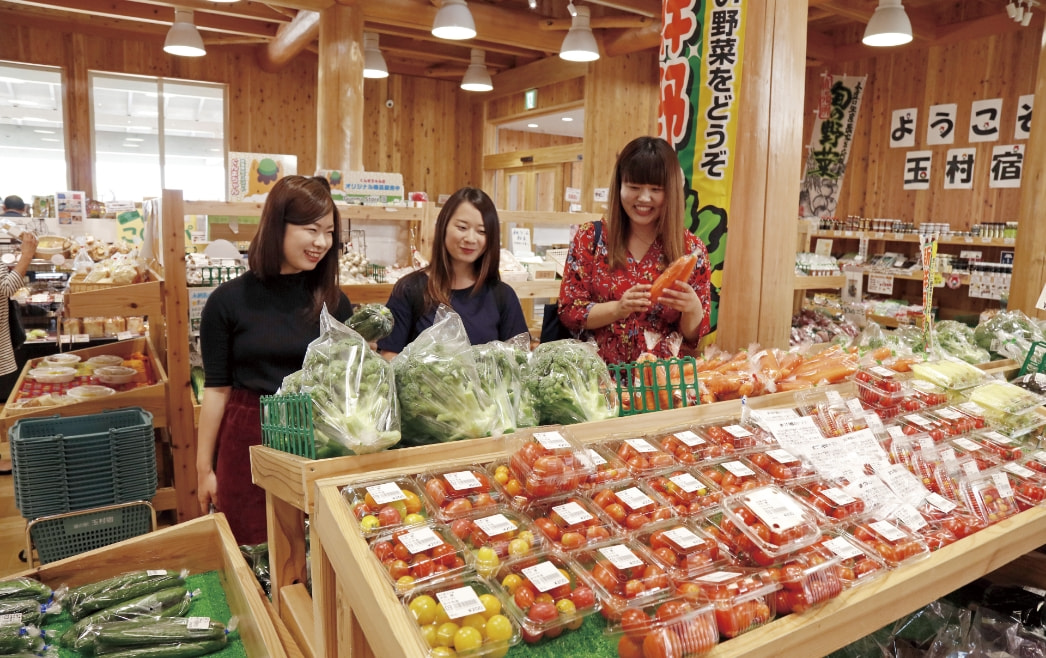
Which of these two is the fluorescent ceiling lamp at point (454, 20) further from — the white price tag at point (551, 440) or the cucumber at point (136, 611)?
the white price tag at point (551, 440)

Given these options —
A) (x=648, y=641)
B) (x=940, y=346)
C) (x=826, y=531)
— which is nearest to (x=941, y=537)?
(x=826, y=531)

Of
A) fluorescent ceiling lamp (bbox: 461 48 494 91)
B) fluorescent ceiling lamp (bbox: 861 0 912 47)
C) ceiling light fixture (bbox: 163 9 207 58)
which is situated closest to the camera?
fluorescent ceiling lamp (bbox: 861 0 912 47)

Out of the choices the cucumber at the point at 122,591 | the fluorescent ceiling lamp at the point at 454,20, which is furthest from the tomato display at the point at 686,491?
the fluorescent ceiling lamp at the point at 454,20

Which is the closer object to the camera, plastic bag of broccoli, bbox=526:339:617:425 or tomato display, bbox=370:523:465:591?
tomato display, bbox=370:523:465:591

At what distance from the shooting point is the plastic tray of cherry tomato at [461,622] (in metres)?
0.94

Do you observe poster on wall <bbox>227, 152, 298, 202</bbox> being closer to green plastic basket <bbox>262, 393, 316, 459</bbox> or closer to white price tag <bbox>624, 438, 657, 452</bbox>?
green plastic basket <bbox>262, 393, 316, 459</bbox>

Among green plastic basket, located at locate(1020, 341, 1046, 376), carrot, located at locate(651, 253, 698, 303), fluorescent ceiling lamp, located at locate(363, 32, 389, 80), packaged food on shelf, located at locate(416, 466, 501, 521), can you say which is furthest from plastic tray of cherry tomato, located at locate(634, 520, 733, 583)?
fluorescent ceiling lamp, located at locate(363, 32, 389, 80)

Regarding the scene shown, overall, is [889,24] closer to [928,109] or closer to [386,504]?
[928,109]

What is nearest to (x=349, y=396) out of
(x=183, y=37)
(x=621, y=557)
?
(x=621, y=557)

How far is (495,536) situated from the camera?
1.13 metres

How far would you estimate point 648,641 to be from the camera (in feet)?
3.23

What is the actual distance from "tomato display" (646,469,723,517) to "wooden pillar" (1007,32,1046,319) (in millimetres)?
3218

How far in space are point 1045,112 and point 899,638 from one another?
120 inches

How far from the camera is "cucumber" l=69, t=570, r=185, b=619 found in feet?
5.73
